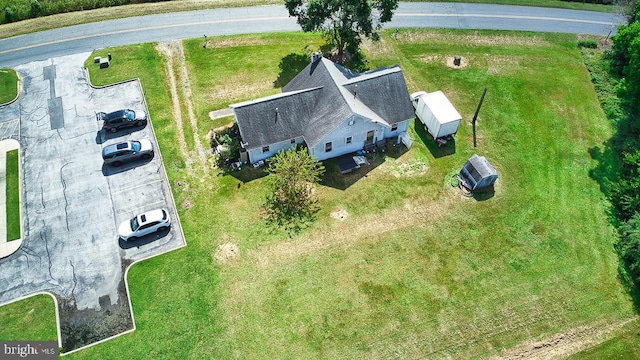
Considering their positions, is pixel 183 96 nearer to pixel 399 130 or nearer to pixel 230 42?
pixel 230 42

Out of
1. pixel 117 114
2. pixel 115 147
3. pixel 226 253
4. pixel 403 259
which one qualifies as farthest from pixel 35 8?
pixel 403 259

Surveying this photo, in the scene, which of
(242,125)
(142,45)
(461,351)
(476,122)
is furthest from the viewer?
(142,45)

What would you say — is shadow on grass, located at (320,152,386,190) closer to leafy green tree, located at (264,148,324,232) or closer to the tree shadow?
leafy green tree, located at (264,148,324,232)

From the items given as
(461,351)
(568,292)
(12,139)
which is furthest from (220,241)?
(568,292)

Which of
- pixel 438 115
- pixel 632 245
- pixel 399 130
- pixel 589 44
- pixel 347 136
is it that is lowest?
pixel 632 245

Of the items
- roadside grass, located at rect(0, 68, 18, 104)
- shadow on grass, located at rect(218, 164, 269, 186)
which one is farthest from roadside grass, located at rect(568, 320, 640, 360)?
roadside grass, located at rect(0, 68, 18, 104)

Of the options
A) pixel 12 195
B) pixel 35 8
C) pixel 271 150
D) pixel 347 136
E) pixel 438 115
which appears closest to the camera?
pixel 12 195

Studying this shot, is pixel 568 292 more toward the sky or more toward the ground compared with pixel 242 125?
more toward the ground

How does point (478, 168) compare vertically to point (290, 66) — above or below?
below

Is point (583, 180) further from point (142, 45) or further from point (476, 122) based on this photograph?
point (142, 45)
